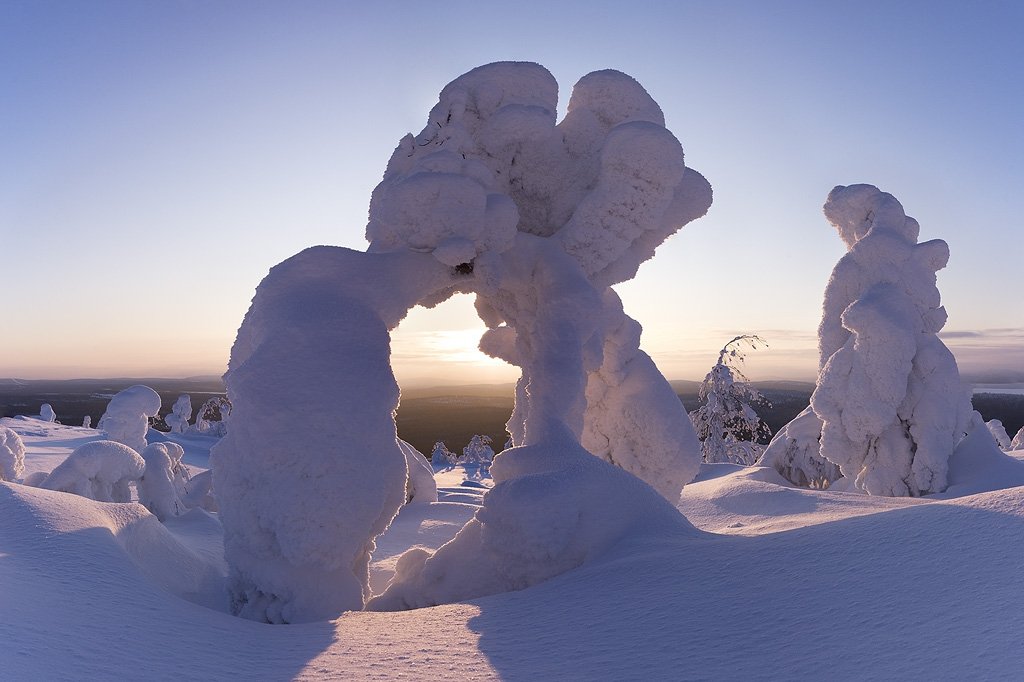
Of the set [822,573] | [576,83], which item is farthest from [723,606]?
[576,83]

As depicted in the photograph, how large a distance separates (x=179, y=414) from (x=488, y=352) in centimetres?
3655

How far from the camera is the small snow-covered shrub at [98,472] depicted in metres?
12.1

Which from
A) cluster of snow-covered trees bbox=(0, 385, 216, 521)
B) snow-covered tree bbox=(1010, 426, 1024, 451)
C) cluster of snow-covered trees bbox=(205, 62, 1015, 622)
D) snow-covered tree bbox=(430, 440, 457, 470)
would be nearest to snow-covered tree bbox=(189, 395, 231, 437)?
snow-covered tree bbox=(430, 440, 457, 470)

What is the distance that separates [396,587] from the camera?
6387 millimetres

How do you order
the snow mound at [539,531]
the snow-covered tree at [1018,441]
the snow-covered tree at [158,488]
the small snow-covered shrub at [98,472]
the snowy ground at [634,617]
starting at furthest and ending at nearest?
the snow-covered tree at [1018,441] < the snow-covered tree at [158,488] < the small snow-covered shrub at [98,472] < the snow mound at [539,531] < the snowy ground at [634,617]

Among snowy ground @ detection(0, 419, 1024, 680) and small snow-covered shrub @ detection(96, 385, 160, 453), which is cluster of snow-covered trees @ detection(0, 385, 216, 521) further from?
snowy ground @ detection(0, 419, 1024, 680)

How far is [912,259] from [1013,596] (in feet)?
44.6

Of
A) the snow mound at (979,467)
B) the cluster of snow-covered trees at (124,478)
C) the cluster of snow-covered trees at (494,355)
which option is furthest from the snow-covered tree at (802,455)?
the cluster of snow-covered trees at (124,478)

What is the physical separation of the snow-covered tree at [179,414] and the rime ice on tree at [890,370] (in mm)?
36784

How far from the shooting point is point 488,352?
9.48 meters

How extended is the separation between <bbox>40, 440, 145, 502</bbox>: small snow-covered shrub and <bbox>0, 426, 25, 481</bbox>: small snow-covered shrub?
22.3 ft

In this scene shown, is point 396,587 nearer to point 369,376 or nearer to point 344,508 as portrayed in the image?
point 344,508

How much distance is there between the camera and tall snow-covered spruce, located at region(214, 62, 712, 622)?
19.0ft

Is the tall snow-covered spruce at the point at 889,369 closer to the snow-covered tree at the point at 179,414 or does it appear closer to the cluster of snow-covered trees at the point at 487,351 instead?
the cluster of snow-covered trees at the point at 487,351
